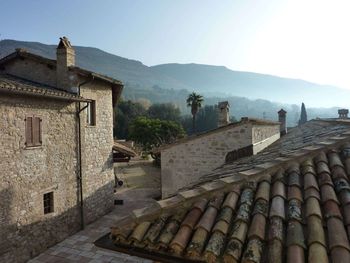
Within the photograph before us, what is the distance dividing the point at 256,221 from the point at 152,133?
4172cm

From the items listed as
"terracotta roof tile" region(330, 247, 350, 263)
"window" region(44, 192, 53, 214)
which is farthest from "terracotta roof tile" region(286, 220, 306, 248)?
"window" region(44, 192, 53, 214)

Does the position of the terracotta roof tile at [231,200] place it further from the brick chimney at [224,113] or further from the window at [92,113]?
the brick chimney at [224,113]

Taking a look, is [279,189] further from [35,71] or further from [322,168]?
[35,71]

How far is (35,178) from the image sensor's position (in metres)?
11.1

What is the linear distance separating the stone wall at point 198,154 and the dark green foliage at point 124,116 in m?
43.5

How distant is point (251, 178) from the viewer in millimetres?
4145

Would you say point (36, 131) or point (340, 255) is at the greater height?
point (36, 131)

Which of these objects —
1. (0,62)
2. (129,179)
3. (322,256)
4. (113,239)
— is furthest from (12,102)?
(129,179)

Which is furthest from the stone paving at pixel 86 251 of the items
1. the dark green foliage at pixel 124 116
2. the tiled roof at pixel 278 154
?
the dark green foliage at pixel 124 116

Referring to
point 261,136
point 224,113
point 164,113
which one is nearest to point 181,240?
point 261,136

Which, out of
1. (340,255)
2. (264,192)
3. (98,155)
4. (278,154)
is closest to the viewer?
(340,255)

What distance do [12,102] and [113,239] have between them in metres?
8.42

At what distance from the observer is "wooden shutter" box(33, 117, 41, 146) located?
436 inches

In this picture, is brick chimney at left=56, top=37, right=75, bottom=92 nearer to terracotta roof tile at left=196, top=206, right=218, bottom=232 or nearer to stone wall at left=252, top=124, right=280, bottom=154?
stone wall at left=252, top=124, right=280, bottom=154
